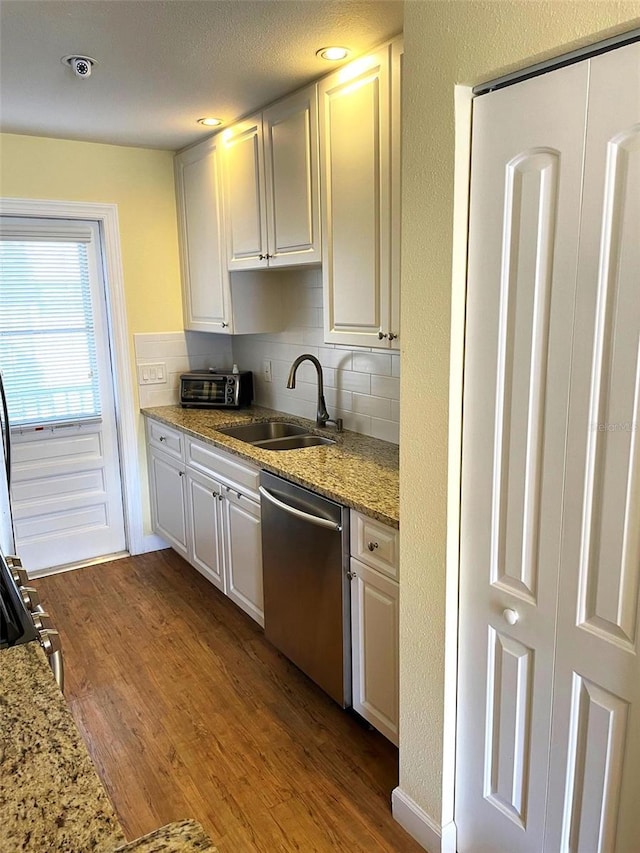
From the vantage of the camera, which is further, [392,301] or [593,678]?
[392,301]

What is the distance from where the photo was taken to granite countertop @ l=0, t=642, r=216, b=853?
73 centimetres

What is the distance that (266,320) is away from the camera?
11.5ft

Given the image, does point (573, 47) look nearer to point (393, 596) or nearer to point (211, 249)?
point (393, 596)

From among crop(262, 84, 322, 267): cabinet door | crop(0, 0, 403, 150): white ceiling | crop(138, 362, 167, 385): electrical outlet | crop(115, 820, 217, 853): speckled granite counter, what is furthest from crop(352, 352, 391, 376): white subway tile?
crop(115, 820, 217, 853): speckled granite counter

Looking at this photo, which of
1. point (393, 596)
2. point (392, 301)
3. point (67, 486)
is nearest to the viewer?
point (393, 596)

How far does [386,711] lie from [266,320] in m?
2.11

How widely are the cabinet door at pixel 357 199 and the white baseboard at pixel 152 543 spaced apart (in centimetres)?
213

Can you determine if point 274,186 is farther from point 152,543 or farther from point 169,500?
point 152,543

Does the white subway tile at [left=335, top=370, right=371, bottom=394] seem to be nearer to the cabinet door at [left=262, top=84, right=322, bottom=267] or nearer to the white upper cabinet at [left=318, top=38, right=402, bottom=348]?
the white upper cabinet at [left=318, top=38, right=402, bottom=348]

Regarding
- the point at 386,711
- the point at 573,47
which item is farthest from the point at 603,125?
the point at 386,711

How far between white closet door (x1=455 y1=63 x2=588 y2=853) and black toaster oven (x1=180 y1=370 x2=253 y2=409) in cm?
236

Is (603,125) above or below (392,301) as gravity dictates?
above

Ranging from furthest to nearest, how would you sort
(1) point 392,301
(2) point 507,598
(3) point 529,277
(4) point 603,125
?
1. (1) point 392,301
2. (2) point 507,598
3. (3) point 529,277
4. (4) point 603,125

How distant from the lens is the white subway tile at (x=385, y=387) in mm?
2779
